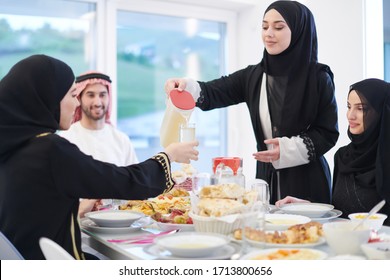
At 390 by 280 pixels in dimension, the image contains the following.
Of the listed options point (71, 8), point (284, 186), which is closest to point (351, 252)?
point (284, 186)

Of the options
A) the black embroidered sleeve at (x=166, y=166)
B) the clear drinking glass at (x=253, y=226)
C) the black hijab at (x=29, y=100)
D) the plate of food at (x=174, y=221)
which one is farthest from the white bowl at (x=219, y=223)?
the black hijab at (x=29, y=100)

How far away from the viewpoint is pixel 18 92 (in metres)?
1.42

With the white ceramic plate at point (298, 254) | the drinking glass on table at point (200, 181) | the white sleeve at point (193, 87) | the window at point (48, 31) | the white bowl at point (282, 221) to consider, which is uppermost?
the window at point (48, 31)

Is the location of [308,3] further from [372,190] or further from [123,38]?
[372,190]

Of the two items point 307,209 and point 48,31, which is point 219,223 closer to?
point 307,209

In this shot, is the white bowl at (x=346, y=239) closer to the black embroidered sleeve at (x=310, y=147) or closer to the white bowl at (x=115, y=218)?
the white bowl at (x=115, y=218)

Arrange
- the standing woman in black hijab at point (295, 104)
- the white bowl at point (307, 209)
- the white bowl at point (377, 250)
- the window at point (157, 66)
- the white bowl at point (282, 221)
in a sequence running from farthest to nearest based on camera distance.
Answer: the window at point (157, 66) < the standing woman in black hijab at point (295, 104) < the white bowl at point (307, 209) < the white bowl at point (282, 221) < the white bowl at point (377, 250)

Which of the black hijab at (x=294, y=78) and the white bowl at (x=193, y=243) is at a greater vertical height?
the black hijab at (x=294, y=78)

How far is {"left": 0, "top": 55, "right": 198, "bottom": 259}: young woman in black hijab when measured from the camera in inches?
54.2

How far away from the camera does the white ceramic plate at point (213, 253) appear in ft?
3.87

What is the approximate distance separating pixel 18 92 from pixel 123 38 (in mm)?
2801

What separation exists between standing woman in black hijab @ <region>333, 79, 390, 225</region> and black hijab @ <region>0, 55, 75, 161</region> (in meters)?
1.33

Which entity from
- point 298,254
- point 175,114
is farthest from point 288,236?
point 175,114

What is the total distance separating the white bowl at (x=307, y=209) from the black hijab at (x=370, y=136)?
0.42 meters
